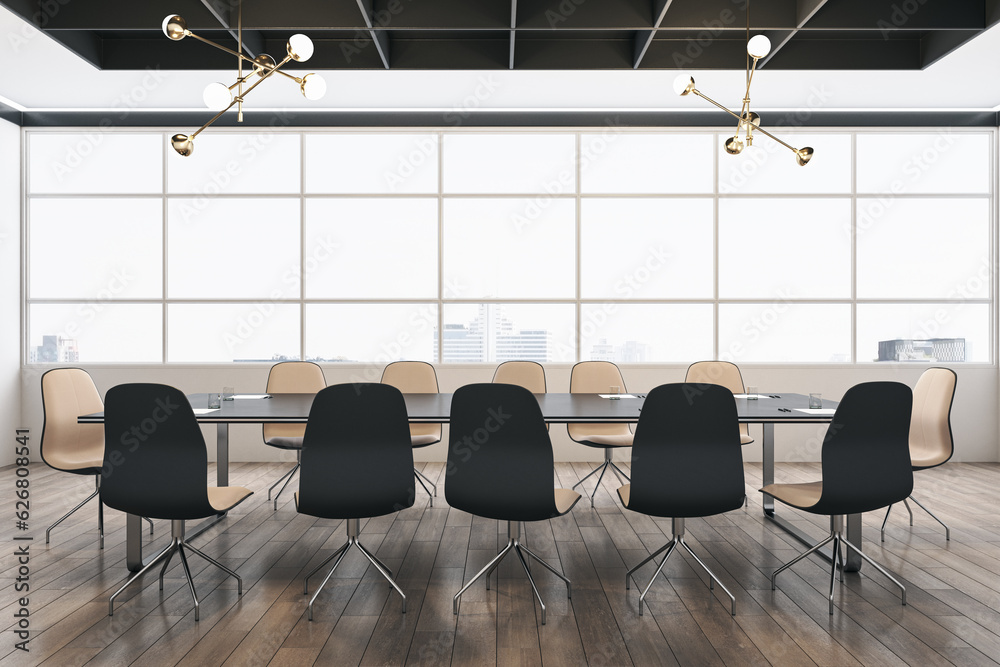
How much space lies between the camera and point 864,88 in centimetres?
549

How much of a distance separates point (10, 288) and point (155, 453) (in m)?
4.86

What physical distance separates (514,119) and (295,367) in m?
3.31

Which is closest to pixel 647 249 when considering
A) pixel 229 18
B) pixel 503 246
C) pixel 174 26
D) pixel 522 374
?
pixel 503 246

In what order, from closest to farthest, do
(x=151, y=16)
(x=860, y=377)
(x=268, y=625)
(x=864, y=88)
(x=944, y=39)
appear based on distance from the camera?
1. (x=268, y=625)
2. (x=151, y=16)
3. (x=944, y=39)
4. (x=864, y=88)
5. (x=860, y=377)

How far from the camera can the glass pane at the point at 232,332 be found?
20.2ft

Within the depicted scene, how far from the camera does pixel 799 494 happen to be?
2922 millimetres

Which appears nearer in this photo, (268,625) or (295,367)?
(268,625)

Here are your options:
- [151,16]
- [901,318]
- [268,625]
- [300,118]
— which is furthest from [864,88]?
[268,625]

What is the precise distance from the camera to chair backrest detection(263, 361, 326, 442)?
464 cm

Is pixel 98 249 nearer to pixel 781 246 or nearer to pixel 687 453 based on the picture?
pixel 687 453

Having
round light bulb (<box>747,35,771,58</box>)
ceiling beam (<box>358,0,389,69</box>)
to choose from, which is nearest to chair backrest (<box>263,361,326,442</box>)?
ceiling beam (<box>358,0,389,69</box>)

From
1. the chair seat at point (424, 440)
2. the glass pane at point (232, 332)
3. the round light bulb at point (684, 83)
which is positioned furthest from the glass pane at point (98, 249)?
the round light bulb at point (684, 83)

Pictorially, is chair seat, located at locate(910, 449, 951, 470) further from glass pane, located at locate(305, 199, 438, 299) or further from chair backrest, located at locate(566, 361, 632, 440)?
glass pane, located at locate(305, 199, 438, 299)

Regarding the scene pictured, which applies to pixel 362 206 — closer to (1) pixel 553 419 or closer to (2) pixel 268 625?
(1) pixel 553 419
